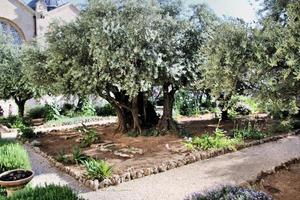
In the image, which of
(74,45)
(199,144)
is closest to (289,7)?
(199,144)

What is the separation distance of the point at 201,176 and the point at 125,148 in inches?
163

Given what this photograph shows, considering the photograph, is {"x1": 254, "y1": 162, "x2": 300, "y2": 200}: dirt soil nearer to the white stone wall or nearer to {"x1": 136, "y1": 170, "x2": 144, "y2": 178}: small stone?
{"x1": 136, "y1": 170, "x2": 144, "y2": 178}: small stone

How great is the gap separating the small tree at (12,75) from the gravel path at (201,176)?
12.2 meters

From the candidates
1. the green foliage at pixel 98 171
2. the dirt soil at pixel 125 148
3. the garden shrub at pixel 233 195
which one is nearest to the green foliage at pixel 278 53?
the garden shrub at pixel 233 195

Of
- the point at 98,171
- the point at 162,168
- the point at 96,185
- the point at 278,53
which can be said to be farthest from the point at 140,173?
the point at 278,53

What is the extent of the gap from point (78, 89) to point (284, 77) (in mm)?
8402

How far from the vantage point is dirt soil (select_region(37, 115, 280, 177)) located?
1005 centimetres

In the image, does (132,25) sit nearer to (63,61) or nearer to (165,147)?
(63,61)

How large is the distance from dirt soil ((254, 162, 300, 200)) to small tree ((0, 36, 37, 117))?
13937 mm

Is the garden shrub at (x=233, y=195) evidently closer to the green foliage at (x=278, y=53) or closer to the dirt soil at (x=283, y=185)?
the green foliage at (x=278, y=53)

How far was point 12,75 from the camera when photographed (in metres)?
19.3

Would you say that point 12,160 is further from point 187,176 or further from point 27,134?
point 27,134

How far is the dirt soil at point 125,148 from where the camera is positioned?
396 inches

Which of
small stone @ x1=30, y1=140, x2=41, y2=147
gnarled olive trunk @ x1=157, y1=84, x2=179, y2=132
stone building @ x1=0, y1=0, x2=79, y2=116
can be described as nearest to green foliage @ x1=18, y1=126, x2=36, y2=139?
small stone @ x1=30, y1=140, x2=41, y2=147
